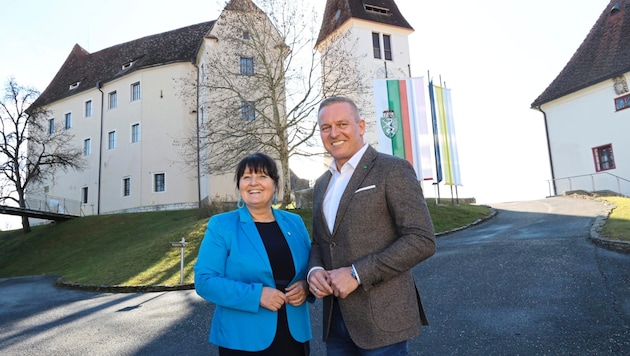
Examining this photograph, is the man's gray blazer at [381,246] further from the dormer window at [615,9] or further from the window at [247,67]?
the dormer window at [615,9]

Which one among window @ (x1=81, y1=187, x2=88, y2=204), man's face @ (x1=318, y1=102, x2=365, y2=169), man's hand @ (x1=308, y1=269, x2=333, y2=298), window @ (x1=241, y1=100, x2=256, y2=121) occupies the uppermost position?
window @ (x1=241, y1=100, x2=256, y2=121)

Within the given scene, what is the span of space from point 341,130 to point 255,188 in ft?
2.26

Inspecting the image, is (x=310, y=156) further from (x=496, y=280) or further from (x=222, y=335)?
(x=222, y=335)

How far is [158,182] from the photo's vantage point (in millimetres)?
33250

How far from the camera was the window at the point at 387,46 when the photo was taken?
35250 millimetres

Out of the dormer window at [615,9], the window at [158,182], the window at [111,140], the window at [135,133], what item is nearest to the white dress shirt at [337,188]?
the window at [158,182]

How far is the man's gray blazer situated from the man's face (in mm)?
115

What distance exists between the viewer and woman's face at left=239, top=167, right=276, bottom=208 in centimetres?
269

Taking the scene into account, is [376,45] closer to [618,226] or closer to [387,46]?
[387,46]

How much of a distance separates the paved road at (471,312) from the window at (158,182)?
73.1ft

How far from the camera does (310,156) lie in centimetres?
2142

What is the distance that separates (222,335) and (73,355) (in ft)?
14.6

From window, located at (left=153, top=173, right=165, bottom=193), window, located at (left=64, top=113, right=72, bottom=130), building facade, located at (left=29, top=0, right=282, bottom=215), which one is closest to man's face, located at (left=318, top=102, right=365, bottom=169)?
building facade, located at (left=29, top=0, right=282, bottom=215)

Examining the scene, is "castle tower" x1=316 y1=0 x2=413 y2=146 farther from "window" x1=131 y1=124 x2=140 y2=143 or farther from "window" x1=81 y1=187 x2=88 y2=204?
"window" x1=81 y1=187 x2=88 y2=204
